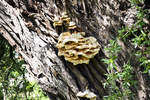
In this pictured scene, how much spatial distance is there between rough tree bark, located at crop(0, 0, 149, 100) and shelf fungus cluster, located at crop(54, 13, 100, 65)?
8cm

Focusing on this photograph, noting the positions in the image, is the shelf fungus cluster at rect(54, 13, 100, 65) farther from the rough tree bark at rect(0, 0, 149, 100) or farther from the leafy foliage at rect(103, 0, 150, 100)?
the leafy foliage at rect(103, 0, 150, 100)

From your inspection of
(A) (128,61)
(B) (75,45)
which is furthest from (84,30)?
(A) (128,61)

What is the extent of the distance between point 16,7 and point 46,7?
0.44m

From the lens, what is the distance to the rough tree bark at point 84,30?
5.31ft

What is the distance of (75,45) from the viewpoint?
5.19 feet

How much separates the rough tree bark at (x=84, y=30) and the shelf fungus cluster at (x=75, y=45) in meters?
0.08

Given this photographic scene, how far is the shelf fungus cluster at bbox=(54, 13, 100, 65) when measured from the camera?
5.11 feet

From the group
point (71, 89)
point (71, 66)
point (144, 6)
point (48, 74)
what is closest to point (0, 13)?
point (48, 74)

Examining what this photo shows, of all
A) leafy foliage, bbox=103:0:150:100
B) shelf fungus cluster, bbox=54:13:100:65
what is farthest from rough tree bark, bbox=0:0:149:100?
leafy foliage, bbox=103:0:150:100

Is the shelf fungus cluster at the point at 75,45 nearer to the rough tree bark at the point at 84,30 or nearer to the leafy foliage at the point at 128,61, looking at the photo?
the rough tree bark at the point at 84,30

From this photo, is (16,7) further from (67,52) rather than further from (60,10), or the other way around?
(67,52)

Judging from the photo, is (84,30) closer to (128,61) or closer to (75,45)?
(75,45)

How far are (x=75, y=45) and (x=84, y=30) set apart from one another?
0.61ft

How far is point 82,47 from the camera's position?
1.58 m
